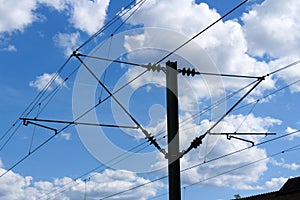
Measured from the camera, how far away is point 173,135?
47.2 ft

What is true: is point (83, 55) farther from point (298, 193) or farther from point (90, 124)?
point (298, 193)

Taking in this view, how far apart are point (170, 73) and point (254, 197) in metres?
31.1

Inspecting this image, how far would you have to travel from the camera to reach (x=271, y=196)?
140ft

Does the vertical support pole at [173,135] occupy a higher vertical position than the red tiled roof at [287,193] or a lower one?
lower

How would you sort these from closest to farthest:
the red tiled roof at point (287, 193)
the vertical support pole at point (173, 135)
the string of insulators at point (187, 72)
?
1. the vertical support pole at point (173, 135)
2. the string of insulators at point (187, 72)
3. the red tiled roof at point (287, 193)

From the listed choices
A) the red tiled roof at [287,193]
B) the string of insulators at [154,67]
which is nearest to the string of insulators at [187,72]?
the string of insulators at [154,67]

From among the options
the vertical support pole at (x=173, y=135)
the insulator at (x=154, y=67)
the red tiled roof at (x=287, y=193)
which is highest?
the red tiled roof at (x=287, y=193)

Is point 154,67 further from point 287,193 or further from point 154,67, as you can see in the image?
point 287,193

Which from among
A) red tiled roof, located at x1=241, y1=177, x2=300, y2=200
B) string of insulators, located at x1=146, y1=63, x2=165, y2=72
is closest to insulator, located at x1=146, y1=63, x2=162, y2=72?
string of insulators, located at x1=146, y1=63, x2=165, y2=72

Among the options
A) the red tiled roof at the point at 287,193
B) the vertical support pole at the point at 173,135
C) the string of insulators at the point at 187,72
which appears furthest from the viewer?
the red tiled roof at the point at 287,193

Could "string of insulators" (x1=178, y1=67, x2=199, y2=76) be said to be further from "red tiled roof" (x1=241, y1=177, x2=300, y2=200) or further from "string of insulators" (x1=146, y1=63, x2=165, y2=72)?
"red tiled roof" (x1=241, y1=177, x2=300, y2=200)

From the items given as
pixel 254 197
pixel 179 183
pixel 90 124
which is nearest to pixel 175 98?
pixel 179 183

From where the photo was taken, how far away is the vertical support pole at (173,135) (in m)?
13.8

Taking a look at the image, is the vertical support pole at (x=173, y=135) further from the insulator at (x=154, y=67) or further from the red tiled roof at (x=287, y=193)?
the red tiled roof at (x=287, y=193)
